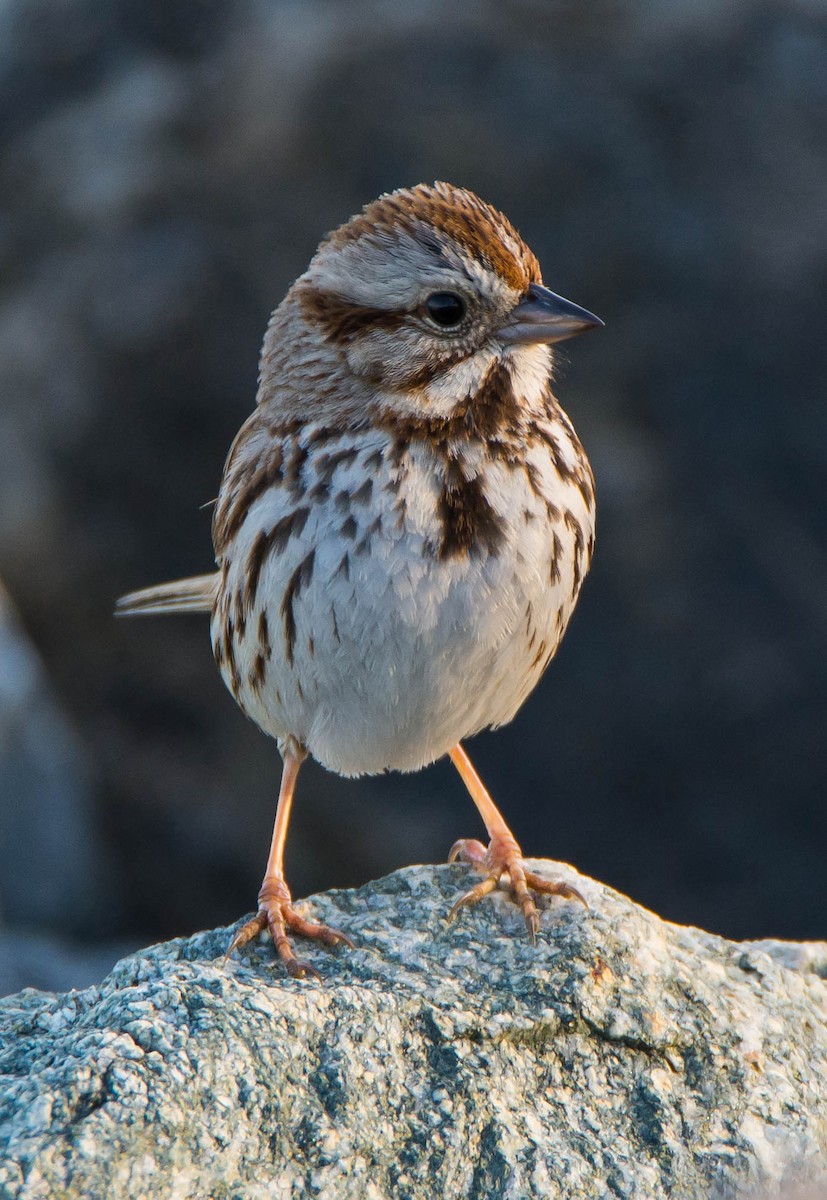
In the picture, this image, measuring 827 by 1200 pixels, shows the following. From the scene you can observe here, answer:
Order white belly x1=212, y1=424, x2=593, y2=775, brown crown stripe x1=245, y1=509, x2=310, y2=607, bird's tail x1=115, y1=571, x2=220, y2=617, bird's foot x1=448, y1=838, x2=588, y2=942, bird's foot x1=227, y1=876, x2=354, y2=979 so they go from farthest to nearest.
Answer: bird's tail x1=115, y1=571, x2=220, y2=617
brown crown stripe x1=245, y1=509, x2=310, y2=607
white belly x1=212, y1=424, x2=593, y2=775
bird's foot x1=448, y1=838, x2=588, y2=942
bird's foot x1=227, y1=876, x2=354, y2=979

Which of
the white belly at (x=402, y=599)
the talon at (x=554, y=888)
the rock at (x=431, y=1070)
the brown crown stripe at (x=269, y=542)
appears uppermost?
the brown crown stripe at (x=269, y=542)

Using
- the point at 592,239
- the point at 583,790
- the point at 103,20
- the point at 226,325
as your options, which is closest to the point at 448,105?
the point at 592,239

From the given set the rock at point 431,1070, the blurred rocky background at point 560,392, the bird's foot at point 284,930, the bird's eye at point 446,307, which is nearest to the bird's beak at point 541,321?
the bird's eye at point 446,307

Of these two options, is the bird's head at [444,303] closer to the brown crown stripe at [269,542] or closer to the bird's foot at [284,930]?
the brown crown stripe at [269,542]

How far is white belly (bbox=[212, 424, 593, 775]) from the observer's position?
3744 mm

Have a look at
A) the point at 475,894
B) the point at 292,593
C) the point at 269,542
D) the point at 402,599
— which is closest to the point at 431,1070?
the point at 475,894

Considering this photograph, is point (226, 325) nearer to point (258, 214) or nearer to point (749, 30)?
point (258, 214)

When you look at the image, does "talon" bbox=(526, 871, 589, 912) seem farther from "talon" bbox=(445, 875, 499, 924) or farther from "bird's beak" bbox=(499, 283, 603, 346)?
"bird's beak" bbox=(499, 283, 603, 346)

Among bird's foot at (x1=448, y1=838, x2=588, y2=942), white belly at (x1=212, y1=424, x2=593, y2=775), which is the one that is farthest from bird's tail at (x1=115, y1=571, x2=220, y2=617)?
bird's foot at (x1=448, y1=838, x2=588, y2=942)

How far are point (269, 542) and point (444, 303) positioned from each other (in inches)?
31.0

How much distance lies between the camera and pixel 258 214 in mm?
8055

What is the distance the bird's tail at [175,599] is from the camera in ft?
17.1

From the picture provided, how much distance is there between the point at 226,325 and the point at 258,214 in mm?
672

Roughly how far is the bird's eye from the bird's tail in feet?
5.35
